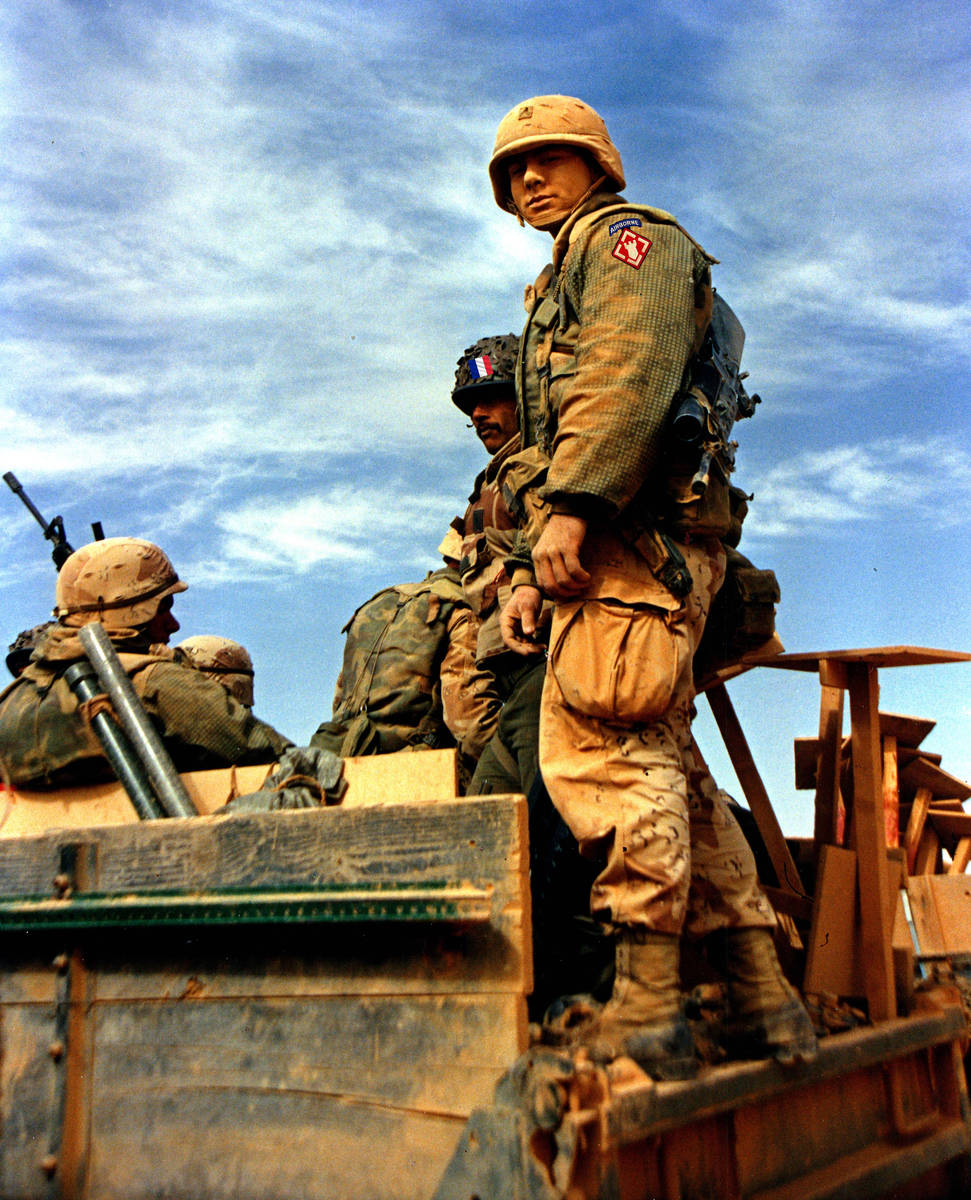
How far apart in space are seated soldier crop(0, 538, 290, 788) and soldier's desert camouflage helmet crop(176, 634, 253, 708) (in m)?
2.00

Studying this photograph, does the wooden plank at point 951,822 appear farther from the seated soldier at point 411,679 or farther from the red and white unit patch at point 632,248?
the red and white unit patch at point 632,248

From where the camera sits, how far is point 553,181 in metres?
3.22

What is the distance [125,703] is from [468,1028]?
194 cm

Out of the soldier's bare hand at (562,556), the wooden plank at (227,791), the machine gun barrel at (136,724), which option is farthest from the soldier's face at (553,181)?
the machine gun barrel at (136,724)

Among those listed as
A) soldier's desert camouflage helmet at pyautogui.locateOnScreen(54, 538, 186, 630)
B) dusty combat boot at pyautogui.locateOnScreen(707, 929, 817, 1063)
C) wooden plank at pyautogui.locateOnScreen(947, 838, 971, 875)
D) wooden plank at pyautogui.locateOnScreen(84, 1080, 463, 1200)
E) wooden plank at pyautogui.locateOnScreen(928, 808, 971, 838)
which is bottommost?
wooden plank at pyautogui.locateOnScreen(84, 1080, 463, 1200)

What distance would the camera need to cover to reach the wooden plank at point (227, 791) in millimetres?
3369

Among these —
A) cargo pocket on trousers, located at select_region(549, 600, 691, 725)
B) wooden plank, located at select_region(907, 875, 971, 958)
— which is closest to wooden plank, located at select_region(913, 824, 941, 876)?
wooden plank, located at select_region(907, 875, 971, 958)

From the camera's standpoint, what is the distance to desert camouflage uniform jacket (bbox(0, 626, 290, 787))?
367 cm

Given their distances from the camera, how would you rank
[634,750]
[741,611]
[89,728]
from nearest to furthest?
[634,750]
[741,611]
[89,728]

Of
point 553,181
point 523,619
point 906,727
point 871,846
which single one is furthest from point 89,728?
point 906,727

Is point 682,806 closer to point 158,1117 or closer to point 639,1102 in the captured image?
point 639,1102

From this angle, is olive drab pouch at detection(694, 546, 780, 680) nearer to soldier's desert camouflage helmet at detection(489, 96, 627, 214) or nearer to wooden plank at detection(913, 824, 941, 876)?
soldier's desert camouflage helmet at detection(489, 96, 627, 214)

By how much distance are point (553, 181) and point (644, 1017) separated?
2.22 metres

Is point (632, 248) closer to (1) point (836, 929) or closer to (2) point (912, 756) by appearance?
(1) point (836, 929)
